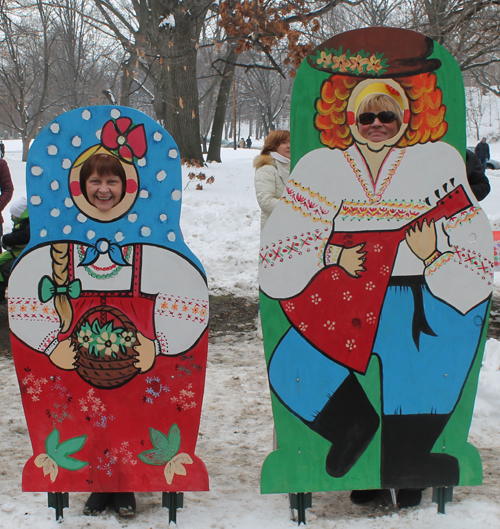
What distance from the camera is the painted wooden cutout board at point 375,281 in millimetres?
2299

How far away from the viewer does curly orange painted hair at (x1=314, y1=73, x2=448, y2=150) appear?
2291 mm

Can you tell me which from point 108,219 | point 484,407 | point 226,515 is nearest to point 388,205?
point 108,219

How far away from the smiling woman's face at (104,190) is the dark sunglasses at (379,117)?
1.03 meters

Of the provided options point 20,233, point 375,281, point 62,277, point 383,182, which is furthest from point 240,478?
point 20,233

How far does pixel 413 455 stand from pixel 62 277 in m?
1.70

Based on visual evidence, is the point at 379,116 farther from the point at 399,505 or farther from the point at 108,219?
the point at 399,505

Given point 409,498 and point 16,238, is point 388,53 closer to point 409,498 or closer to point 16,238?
point 409,498

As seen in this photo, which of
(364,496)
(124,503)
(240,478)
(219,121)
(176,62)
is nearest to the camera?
(124,503)

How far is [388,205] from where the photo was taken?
7.69 ft

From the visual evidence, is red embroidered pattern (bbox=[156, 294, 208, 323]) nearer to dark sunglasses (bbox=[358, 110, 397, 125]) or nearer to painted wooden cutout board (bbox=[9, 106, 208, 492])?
painted wooden cutout board (bbox=[9, 106, 208, 492])

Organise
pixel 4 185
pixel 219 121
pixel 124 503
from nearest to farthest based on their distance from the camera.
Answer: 1. pixel 124 503
2. pixel 4 185
3. pixel 219 121

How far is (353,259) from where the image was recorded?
237 centimetres

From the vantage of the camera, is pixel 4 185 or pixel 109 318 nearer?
pixel 109 318

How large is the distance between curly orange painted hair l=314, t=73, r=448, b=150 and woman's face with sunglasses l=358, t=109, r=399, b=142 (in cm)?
5
